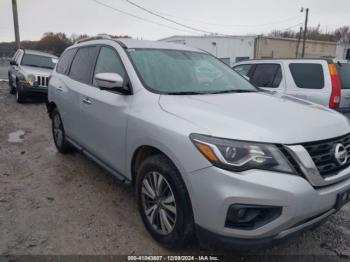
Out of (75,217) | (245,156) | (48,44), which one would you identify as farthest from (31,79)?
(48,44)

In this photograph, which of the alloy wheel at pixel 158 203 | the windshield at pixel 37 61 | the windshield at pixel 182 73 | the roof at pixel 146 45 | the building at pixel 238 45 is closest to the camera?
the alloy wheel at pixel 158 203

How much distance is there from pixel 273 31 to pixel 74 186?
212ft

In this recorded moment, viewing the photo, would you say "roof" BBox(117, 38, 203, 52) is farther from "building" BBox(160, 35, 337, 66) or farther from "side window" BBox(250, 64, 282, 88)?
"building" BBox(160, 35, 337, 66)

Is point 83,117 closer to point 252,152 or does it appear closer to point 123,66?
point 123,66

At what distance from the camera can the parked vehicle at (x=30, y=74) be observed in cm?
1012

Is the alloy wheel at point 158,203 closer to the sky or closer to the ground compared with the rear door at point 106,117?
closer to the ground

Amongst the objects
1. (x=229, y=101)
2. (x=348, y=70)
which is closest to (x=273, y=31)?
(x=348, y=70)

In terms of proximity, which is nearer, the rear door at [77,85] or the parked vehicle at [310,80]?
the rear door at [77,85]

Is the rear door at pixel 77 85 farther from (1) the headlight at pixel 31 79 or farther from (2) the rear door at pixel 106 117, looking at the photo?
(1) the headlight at pixel 31 79

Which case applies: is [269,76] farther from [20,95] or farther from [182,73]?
[20,95]

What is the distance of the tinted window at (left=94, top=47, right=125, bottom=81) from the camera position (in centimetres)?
329

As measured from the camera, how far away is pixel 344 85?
5.52 m

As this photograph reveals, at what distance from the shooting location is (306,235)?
2947 millimetres

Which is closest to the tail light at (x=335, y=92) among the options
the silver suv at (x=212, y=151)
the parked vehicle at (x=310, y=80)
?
the parked vehicle at (x=310, y=80)
